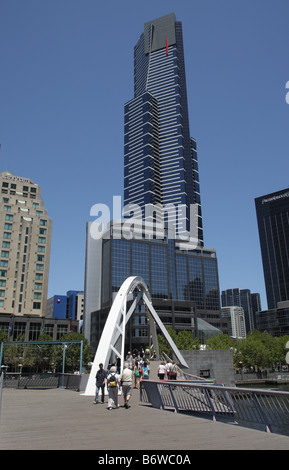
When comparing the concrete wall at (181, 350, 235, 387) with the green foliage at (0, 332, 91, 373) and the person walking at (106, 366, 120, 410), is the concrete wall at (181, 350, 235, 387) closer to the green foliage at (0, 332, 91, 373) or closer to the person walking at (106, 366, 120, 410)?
the green foliage at (0, 332, 91, 373)

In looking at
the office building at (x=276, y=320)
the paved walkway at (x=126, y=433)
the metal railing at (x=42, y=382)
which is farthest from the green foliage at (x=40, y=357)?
the office building at (x=276, y=320)

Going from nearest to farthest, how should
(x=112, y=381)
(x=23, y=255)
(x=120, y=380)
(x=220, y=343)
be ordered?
(x=112, y=381)
(x=120, y=380)
(x=220, y=343)
(x=23, y=255)

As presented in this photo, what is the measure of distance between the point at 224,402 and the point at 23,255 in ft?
302

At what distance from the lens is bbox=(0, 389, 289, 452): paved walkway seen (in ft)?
27.3

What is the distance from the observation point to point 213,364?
53.8 metres

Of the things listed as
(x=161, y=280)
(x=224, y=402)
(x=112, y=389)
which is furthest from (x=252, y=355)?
(x=224, y=402)

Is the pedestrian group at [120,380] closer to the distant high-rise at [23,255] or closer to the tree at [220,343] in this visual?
the tree at [220,343]

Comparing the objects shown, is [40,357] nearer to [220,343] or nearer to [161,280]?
[220,343]

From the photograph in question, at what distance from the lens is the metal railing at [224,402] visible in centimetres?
1008

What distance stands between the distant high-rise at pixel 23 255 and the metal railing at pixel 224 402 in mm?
82977

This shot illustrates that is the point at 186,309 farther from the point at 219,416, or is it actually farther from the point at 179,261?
the point at 219,416

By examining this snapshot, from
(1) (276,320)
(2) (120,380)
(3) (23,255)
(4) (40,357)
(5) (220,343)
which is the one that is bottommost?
(2) (120,380)
